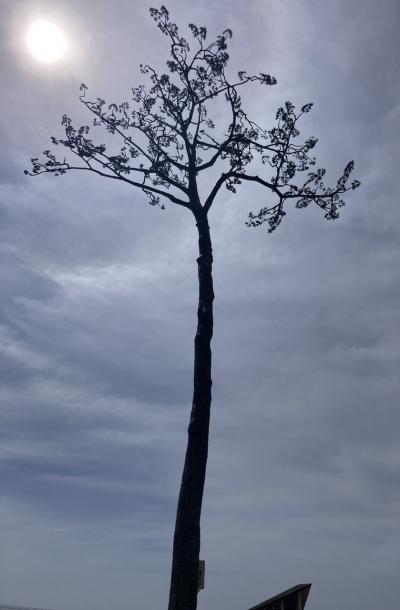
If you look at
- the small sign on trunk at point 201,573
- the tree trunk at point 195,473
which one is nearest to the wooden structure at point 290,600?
the small sign on trunk at point 201,573

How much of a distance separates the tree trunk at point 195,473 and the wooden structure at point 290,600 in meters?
8.35

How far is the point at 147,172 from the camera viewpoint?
14.8 meters

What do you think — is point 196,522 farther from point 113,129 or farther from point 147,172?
point 113,129

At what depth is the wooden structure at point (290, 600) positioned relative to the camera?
50.5 ft

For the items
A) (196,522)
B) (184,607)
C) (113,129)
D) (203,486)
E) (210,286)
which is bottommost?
(184,607)

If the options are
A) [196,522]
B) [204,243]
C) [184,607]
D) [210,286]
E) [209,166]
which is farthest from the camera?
[209,166]

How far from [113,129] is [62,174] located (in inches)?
89.5

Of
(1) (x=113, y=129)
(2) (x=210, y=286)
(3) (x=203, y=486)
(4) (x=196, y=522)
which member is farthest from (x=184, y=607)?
(1) (x=113, y=129)

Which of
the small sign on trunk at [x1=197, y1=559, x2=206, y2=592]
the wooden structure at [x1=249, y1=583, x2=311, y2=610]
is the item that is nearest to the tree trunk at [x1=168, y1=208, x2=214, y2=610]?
the small sign on trunk at [x1=197, y1=559, x2=206, y2=592]

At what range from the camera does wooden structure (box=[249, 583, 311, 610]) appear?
15383 millimetres

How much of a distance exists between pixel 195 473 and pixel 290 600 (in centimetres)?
921

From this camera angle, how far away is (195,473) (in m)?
9.21

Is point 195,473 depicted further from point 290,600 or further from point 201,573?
point 290,600

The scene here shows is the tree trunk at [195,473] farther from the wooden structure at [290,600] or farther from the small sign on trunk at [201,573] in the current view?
the wooden structure at [290,600]
